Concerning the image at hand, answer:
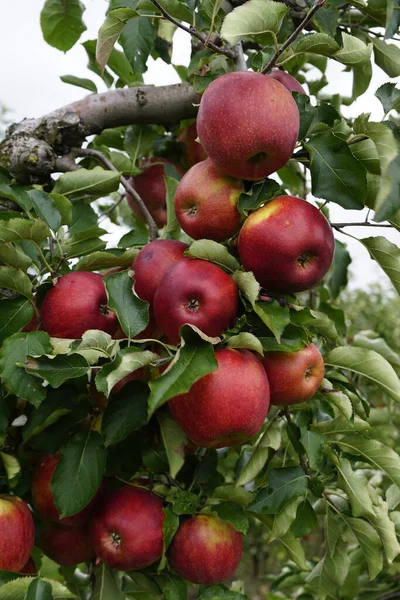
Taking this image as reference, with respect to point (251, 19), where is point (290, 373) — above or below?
below

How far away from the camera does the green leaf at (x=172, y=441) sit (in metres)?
1.02

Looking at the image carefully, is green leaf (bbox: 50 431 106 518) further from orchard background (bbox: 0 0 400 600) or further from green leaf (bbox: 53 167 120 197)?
green leaf (bbox: 53 167 120 197)

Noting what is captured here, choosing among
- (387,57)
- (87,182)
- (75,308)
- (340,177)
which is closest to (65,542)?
(75,308)

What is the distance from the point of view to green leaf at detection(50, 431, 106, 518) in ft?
3.20

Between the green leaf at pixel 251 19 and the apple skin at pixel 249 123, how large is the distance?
0.20 feet

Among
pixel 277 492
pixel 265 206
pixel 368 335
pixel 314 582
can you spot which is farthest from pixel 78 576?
pixel 265 206

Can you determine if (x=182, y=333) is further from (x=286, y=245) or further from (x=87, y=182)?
(x=87, y=182)

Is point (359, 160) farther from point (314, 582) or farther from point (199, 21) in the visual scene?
point (314, 582)

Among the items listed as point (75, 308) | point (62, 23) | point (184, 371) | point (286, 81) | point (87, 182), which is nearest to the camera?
point (184, 371)

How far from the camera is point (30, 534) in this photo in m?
1.04

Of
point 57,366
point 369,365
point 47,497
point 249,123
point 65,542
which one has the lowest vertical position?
point 65,542

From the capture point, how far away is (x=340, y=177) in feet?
3.00

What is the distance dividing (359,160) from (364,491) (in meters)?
0.57

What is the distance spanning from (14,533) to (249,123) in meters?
0.73
